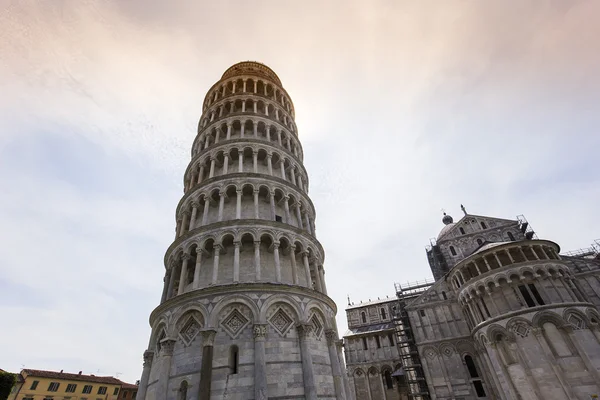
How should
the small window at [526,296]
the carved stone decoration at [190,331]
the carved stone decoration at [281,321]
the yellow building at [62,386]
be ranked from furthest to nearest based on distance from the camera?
the yellow building at [62,386]
the small window at [526,296]
the carved stone decoration at [281,321]
the carved stone decoration at [190,331]

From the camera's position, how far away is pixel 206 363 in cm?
1253

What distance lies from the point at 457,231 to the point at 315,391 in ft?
124

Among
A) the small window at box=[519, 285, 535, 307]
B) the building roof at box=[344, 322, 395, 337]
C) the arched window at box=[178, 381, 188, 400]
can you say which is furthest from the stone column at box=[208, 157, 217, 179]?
the building roof at box=[344, 322, 395, 337]

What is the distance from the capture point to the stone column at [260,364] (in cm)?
1188

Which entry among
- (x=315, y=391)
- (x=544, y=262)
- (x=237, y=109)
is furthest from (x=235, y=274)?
(x=544, y=262)

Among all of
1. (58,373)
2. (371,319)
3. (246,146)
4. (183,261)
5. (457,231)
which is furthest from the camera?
(371,319)

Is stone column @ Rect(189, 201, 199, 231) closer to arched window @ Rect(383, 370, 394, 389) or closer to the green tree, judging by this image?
the green tree

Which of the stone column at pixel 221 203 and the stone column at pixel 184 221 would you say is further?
the stone column at pixel 184 221

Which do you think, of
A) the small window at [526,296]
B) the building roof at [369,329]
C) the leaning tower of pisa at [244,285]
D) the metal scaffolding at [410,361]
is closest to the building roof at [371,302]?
the building roof at [369,329]

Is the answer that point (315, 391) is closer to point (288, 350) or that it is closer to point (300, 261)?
point (288, 350)

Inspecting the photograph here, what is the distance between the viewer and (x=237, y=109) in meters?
25.1

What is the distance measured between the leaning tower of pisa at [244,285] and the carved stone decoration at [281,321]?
0.16 ft

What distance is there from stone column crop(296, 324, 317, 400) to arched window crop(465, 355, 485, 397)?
83.4ft

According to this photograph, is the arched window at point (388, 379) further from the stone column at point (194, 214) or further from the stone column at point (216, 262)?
the stone column at point (194, 214)
